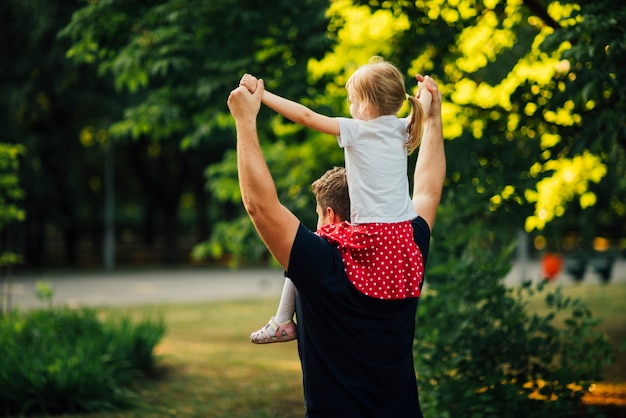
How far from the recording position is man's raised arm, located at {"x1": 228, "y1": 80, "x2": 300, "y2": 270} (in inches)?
83.1

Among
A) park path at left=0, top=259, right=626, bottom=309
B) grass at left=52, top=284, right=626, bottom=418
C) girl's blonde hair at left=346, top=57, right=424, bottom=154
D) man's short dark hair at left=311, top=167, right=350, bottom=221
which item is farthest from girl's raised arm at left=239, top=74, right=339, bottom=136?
park path at left=0, top=259, right=626, bottom=309

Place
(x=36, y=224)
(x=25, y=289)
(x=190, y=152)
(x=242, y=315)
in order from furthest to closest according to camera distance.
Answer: (x=190, y=152)
(x=36, y=224)
(x=25, y=289)
(x=242, y=315)

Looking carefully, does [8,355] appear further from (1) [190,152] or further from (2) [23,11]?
(1) [190,152]

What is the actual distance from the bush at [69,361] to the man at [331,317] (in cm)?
540

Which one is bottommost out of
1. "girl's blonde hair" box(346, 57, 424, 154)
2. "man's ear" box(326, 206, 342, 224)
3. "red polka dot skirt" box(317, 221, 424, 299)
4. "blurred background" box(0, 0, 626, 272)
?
"red polka dot skirt" box(317, 221, 424, 299)

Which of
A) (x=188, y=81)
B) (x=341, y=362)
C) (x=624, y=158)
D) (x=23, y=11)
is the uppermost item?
(x=23, y=11)

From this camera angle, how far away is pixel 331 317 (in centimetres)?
225

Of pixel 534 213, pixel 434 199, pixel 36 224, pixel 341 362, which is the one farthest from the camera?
pixel 36 224

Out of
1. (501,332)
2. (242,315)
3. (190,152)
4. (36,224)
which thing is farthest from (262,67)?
(190,152)

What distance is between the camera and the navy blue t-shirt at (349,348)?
2230mm

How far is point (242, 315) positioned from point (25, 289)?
8.07 metres

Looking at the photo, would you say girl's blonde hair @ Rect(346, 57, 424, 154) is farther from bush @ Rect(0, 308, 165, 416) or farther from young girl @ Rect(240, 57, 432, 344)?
bush @ Rect(0, 308, 165, 416)

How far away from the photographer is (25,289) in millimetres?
21828

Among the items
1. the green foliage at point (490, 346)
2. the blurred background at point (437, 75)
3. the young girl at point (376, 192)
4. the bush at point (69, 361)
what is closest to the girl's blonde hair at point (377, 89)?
the young girl at point (376, 192)
